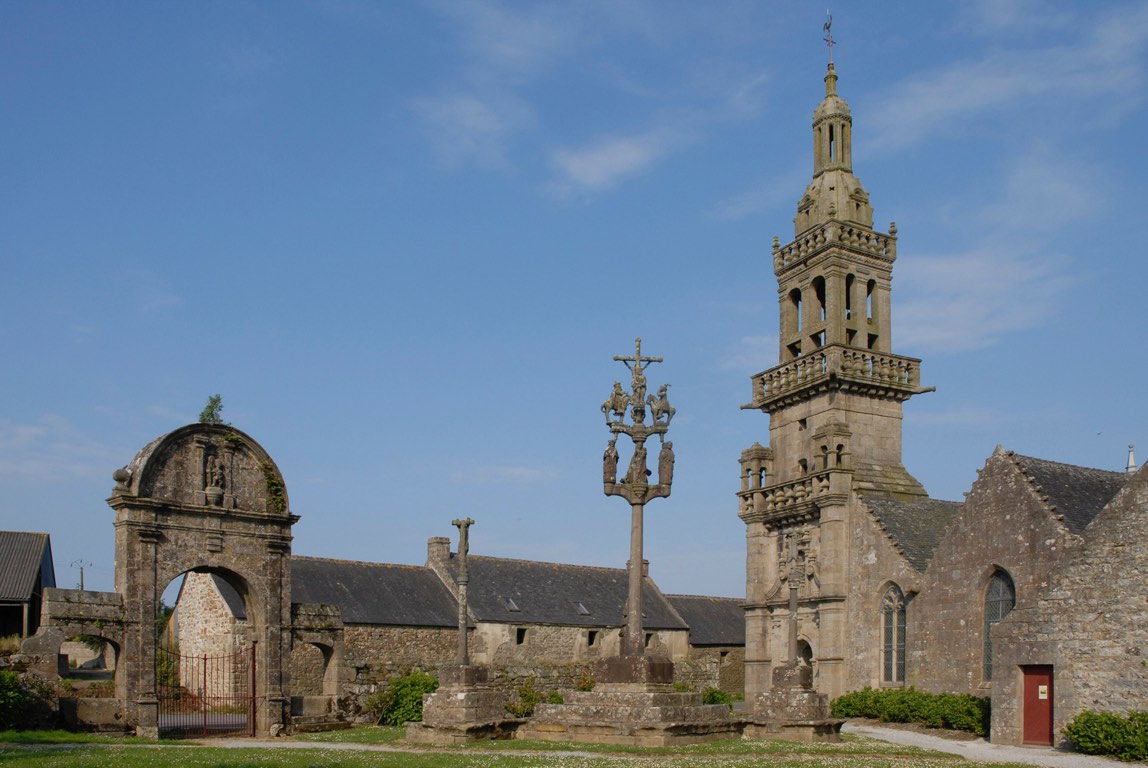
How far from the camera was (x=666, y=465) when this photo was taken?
21.5m

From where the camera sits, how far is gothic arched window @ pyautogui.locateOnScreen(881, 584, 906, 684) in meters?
30.7

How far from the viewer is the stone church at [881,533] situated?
22.1 meters

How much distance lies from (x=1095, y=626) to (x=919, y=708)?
7.58 metres

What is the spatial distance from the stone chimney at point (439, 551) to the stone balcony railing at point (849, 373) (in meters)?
16.3

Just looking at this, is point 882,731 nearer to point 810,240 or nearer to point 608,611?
point 810,240

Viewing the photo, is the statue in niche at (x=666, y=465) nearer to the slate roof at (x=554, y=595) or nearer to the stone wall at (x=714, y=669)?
the slate roof at (x=554, y=595)

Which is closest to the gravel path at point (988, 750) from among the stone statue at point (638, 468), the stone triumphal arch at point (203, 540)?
the stone statue at point (638, 468)

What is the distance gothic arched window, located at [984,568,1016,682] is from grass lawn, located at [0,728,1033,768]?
6.92 meters

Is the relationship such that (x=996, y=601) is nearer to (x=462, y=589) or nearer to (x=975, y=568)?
(x=975, y=568)

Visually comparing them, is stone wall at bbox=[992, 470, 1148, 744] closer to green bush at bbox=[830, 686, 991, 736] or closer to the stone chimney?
green bush at bbox=[830, 686, 991, 736]

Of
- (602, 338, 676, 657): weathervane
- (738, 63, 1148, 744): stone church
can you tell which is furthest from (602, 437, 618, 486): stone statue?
(738, 63, 1148, 744): stone church

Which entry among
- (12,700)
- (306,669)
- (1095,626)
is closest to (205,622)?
(306,669)

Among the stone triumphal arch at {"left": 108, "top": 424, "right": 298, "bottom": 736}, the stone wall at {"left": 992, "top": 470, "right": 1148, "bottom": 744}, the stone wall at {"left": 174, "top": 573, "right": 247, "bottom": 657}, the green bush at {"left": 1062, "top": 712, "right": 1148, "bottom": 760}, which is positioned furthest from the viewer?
the stone wall at {"left": 174, "top": 573, "right": 247, "bottom": 657}

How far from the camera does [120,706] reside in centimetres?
2253
